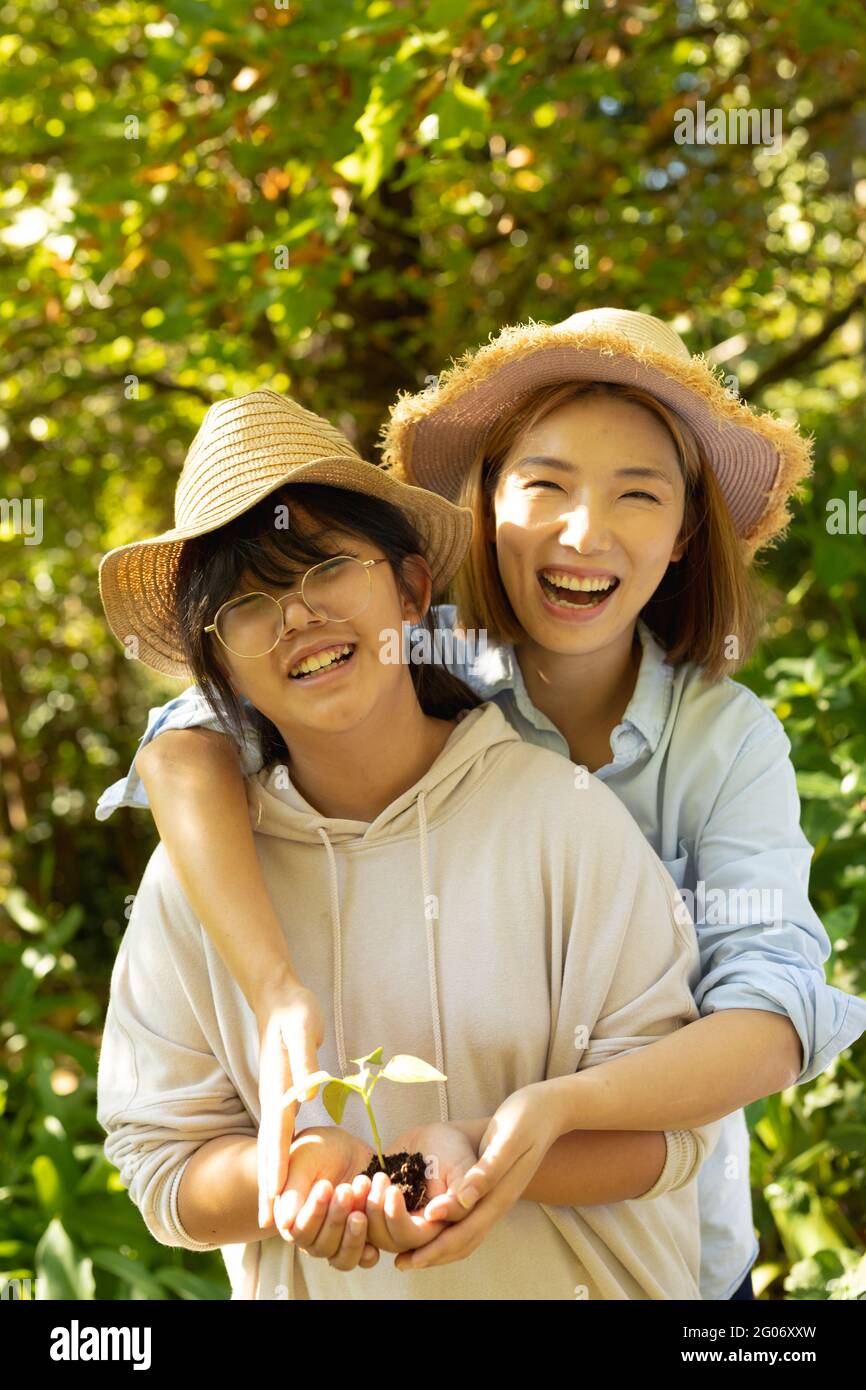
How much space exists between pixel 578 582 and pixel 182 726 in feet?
1.78

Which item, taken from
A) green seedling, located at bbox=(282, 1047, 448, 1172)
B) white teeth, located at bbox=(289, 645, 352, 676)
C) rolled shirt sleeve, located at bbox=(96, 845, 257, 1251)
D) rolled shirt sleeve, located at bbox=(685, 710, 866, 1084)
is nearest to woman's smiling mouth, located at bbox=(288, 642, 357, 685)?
white teeth, located at bbox=(289, 645, 352, 676)

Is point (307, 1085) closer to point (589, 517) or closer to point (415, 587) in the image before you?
point (415, 587)

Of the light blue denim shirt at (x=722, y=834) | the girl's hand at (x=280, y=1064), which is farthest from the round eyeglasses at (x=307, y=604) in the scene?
the girl's hand at (x=280, y=1064)

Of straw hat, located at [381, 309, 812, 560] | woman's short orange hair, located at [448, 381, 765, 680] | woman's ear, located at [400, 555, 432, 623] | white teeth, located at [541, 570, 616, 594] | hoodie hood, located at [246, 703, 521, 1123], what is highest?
straw hat, located at [381, 309, 812, 560]

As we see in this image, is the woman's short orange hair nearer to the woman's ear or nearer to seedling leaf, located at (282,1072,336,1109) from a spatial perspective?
the woman's ear

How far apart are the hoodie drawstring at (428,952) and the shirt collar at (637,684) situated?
1.19 ft

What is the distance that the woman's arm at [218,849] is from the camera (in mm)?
1518

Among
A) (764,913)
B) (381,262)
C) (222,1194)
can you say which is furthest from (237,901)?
(381,262)

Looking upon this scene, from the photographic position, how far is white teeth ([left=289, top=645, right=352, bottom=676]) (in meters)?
1.55

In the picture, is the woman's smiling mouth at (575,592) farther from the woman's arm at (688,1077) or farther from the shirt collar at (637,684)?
the woman's arm at (688,1077)

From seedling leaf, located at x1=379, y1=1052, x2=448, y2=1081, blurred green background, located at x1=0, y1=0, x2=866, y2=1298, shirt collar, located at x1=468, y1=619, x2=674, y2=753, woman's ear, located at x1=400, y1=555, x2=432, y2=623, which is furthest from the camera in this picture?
blurred green background, located at x1=0, y1=0, x2=866, y2=1298

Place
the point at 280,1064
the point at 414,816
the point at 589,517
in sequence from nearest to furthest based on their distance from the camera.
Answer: the point at 280,1064 → the point at 414,816 → the point at 589,517

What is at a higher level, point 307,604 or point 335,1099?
point 307,604

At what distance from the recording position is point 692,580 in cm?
→ 200
